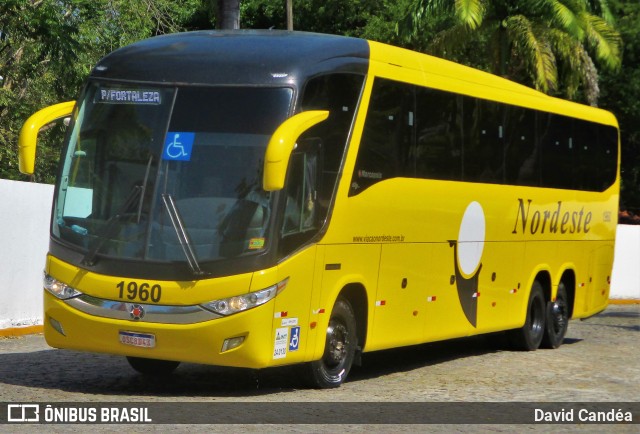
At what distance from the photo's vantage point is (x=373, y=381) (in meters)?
13.3

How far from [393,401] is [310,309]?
1.14 metres

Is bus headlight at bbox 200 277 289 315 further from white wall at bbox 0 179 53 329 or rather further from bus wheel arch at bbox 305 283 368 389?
white wall at bbox 0 179 53 329

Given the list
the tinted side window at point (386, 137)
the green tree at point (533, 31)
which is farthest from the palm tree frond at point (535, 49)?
the tinted side window at point (386, 137)

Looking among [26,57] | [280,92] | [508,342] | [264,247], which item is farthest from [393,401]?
[26,57]

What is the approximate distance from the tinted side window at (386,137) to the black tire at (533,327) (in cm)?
464

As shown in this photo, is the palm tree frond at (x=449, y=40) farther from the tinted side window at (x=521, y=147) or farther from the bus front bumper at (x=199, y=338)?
the bus front bumper at (x=199, y=338)

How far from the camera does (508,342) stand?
58.6 feet

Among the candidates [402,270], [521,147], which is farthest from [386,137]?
[521,147]

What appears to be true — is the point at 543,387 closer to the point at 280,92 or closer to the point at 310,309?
the point at 310,309

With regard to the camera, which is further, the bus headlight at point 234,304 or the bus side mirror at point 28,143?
the bus side mirror at point 28,143

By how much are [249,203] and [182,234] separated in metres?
0.65

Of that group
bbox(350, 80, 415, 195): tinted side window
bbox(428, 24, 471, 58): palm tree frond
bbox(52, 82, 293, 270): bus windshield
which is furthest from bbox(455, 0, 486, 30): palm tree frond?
bbox(52, 82, 293, 270): bus windshield

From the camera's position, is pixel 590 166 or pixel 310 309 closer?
pixel 310 309

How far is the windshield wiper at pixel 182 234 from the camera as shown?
10969mm
